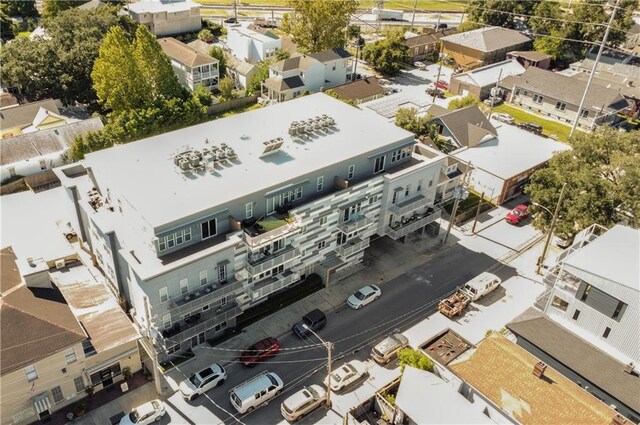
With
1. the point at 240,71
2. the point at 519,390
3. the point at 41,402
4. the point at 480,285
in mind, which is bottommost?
the point at 41,402

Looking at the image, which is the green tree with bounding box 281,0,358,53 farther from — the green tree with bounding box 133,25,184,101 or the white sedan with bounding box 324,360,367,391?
the white sedan with bounding box 324,360,367,391

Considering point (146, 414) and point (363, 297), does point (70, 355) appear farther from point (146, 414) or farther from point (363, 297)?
point (363, 297)

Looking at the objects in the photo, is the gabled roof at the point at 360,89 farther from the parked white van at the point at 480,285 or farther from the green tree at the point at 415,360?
the green tree at the point at 415,360

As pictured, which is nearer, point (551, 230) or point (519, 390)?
point (519, 390)

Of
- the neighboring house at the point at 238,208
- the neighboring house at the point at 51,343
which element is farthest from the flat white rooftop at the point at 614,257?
the neighboring house at the point at 51,343

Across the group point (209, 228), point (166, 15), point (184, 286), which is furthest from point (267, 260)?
point (166, 15)

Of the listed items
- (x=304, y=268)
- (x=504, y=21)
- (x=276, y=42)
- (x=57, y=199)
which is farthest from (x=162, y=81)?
(x=504, y=21)
